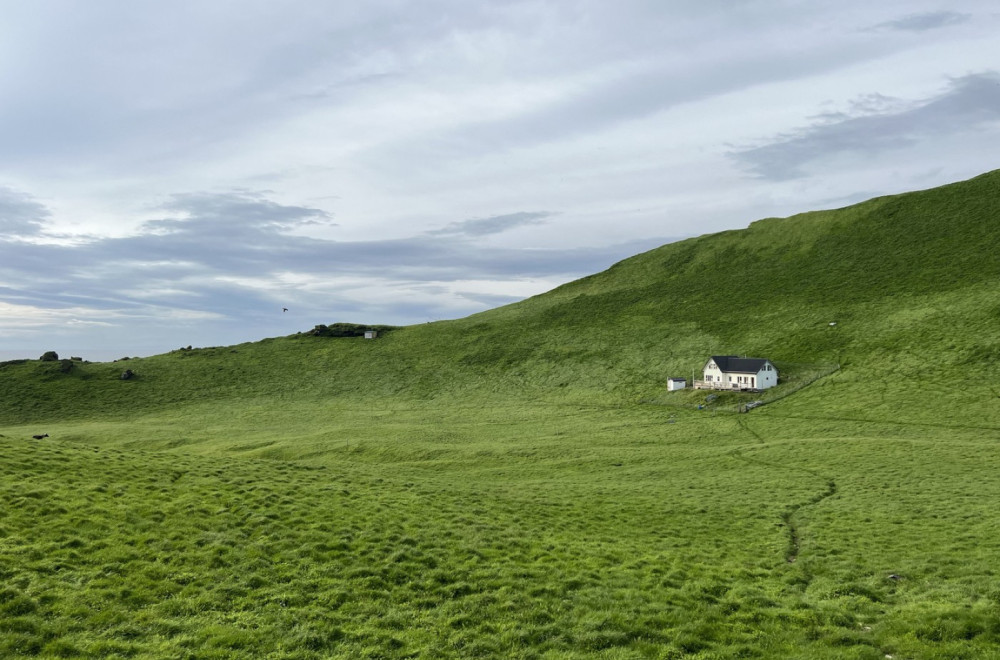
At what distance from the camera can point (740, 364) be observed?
98938mm

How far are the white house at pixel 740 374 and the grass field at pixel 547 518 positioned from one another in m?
4.87

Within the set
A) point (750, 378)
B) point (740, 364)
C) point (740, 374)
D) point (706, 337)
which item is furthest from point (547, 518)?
point (706, 337)

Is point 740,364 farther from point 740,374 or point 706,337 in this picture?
point 706,337

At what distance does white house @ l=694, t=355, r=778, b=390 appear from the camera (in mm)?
95750

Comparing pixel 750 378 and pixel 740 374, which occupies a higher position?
pixel 740 374

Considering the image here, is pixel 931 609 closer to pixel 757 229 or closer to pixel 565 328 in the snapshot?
pixel 565 328

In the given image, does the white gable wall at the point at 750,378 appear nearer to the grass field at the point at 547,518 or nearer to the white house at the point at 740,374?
the white house at the point at 740,374

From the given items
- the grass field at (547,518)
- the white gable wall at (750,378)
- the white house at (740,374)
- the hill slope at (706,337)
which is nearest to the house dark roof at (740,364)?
the white house at (740,374)

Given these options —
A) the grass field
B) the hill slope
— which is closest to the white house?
the grass field

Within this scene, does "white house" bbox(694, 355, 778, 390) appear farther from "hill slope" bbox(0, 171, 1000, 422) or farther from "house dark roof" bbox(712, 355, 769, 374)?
"hill slope" bbox(0, 171, 1000, 422)

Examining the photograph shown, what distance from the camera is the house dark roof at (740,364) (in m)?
96.4

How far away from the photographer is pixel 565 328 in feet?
511

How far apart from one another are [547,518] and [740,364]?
76146 mm

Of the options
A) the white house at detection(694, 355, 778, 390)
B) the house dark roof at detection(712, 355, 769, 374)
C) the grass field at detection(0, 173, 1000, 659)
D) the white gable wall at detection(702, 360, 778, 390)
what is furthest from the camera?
the house dark roof at detection(712, 355, 769, 374)
